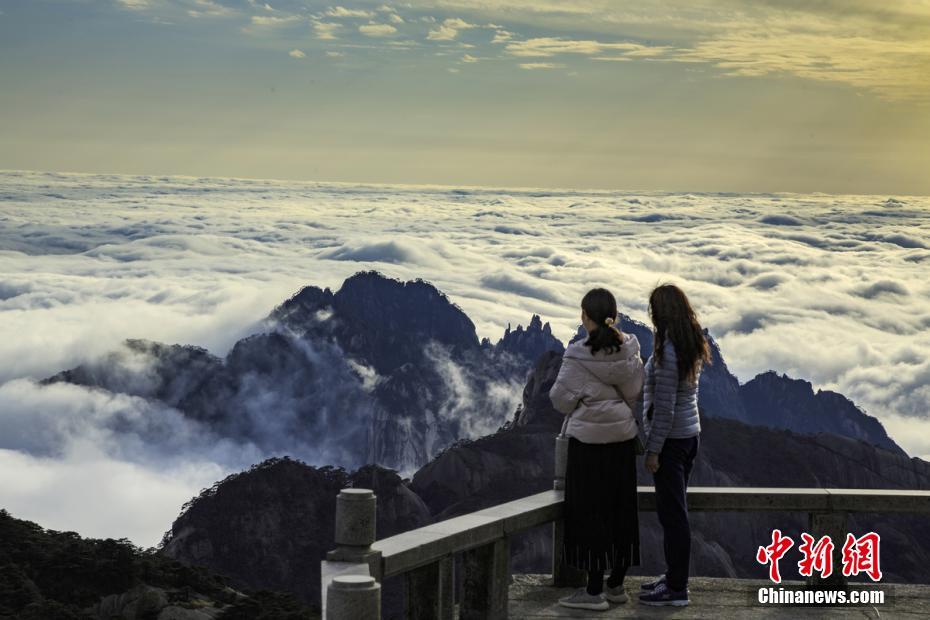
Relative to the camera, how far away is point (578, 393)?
12.9m

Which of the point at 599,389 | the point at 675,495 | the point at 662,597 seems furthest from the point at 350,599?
the point at 662,597

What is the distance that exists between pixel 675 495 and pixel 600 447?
3.51 ft

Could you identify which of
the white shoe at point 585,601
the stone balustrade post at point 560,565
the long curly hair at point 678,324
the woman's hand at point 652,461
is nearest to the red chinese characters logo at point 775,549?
the woman's hand at point 652,461

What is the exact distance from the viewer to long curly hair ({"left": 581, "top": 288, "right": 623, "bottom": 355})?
41.1ft

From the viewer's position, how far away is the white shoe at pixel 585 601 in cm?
1388

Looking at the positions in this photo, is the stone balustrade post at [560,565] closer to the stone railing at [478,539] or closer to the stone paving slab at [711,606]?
the stone railing at [478,539]

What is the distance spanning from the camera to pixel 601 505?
44.3 ft

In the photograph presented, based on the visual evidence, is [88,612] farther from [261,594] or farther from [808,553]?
[808,553]

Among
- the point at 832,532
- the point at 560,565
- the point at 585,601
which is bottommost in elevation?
the point at 585,601

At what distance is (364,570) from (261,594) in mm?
82021

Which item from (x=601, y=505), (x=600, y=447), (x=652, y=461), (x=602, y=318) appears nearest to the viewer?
(x=602, y=318)

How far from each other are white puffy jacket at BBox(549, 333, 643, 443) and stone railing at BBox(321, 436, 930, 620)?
5.06 feet

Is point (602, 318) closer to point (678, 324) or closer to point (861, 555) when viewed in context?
point (678, 324)

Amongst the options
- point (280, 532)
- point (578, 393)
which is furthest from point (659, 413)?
point (280, 532)
